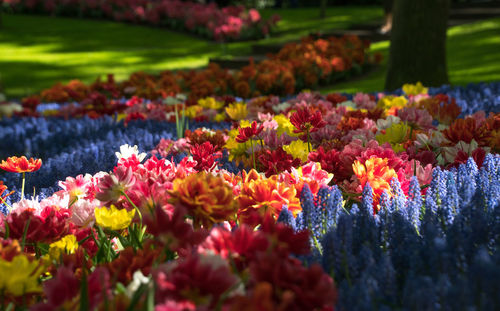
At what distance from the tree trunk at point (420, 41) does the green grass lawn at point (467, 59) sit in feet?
4.47

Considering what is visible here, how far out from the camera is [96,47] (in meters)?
17.8

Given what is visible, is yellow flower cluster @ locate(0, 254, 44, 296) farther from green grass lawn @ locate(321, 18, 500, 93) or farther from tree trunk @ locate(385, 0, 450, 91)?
green grass lawn @ locate(321, 18, 500, 93)

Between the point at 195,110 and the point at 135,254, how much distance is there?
3.77 metres

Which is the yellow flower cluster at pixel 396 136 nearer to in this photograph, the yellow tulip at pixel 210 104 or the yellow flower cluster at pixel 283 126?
the yellow flower cluster at pixel 283 126

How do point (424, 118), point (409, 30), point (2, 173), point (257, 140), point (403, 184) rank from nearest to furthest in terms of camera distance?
point (403, 184), point (257, 140), point (424, 118), point (2, 173), point (409, 30)

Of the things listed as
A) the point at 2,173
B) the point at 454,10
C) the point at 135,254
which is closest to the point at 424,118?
the point at 135,254

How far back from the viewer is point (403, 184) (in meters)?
2.33

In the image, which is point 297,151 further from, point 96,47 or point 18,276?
point 96,47

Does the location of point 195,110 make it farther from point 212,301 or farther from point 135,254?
point 212,301

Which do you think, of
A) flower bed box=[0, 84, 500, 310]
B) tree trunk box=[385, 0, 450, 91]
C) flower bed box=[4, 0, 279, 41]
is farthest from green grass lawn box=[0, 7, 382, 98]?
flower bed box=[0, 84, 500, 310]

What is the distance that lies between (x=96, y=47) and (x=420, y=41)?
40.9ft

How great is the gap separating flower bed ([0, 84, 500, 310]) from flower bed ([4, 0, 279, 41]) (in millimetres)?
15519

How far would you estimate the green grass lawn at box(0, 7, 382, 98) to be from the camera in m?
13.9

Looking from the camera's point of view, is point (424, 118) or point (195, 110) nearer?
point (424, 118)
